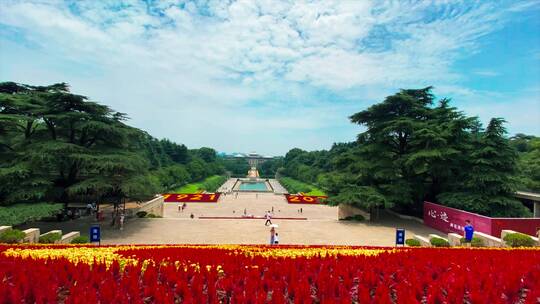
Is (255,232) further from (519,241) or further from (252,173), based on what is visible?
(252,173)

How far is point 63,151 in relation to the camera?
20281 mm

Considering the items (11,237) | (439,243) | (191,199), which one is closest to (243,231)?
(439,243)

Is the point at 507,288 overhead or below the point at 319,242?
overhead

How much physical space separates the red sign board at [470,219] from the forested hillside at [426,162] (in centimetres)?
90

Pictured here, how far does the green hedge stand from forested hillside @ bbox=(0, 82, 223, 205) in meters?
0.77

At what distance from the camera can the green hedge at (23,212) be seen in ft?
53.6

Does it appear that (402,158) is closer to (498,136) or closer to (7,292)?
(498,136)

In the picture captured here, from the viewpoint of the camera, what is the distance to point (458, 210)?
2127 centimetres

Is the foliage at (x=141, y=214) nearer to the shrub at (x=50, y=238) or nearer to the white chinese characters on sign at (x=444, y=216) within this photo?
the shrub at (x=50, y=238)

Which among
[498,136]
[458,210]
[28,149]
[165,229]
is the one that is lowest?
[165,229]

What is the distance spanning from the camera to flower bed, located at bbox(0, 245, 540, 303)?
4758 mm

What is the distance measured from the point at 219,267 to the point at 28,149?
61.4ft

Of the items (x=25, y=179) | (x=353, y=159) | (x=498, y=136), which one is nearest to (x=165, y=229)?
(x=25, y=179)

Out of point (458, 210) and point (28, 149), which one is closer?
point (28, 149)
